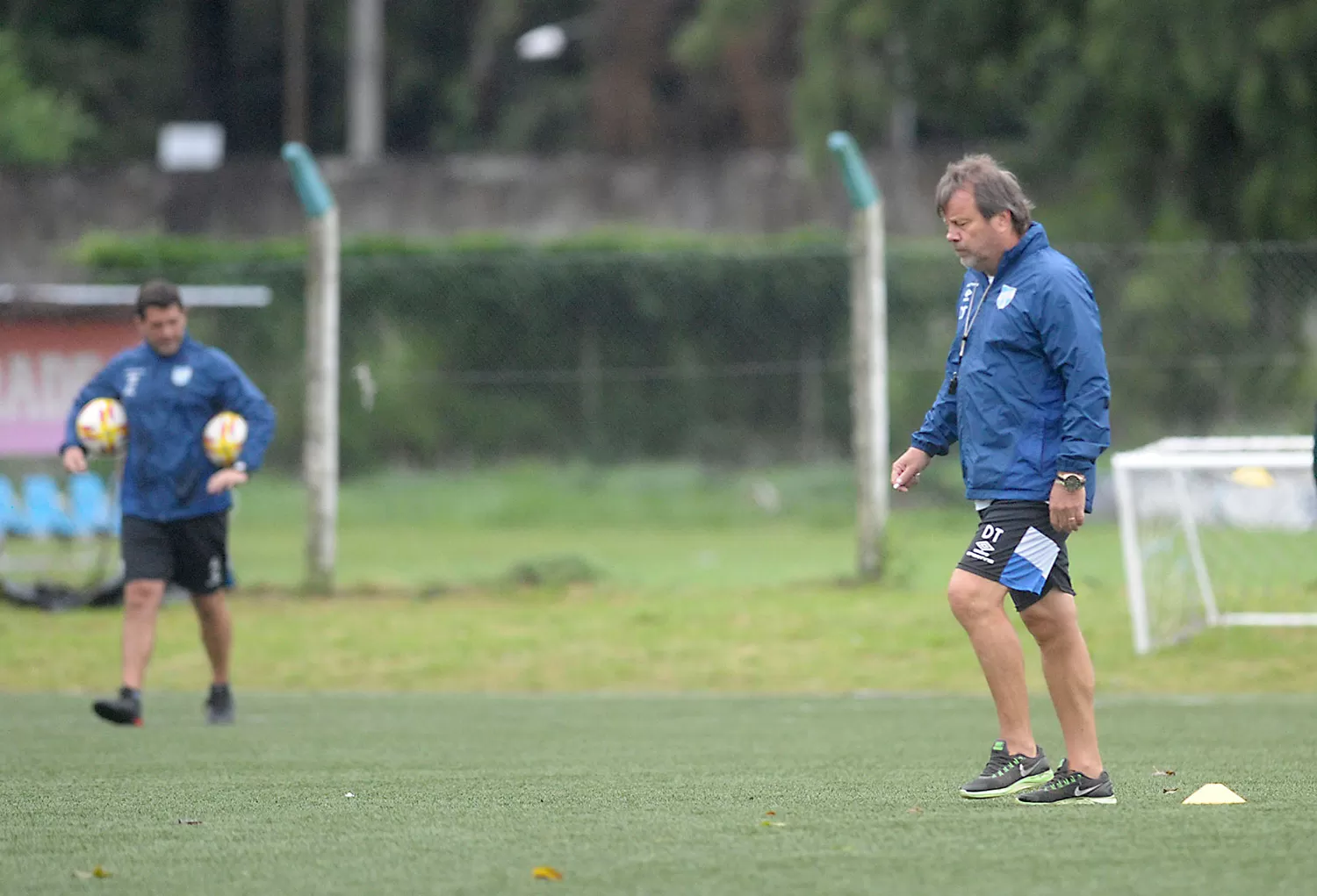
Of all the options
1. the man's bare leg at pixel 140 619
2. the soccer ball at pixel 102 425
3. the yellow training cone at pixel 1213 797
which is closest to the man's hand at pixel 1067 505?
the yellow training cone at pixel 1213 797

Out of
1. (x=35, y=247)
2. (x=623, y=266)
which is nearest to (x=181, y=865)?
(x=623, y=266)

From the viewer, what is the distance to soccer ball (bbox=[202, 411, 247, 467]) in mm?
9164

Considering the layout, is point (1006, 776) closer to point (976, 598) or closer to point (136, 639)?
point (976, 598)

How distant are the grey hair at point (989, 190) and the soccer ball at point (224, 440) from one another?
13.5ft

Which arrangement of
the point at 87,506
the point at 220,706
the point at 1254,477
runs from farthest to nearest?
the point at 87,506
the point at 1254,477
the point at 220,706

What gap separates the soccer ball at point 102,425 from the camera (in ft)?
30.9

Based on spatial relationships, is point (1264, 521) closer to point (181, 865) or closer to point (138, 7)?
point (181, 865)

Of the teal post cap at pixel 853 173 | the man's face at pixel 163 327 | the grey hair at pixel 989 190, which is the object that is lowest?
the man's face at pixel 163 327

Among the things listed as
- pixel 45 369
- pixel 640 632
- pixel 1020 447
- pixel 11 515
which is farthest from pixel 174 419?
pixel 11 515

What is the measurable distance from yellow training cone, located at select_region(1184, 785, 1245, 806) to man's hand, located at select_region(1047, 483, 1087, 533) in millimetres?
863

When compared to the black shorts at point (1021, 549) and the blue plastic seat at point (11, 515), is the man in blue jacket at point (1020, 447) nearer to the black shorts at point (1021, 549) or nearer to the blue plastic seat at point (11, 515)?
the black shorts at point (1021, 549)

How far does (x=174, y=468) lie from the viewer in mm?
9211

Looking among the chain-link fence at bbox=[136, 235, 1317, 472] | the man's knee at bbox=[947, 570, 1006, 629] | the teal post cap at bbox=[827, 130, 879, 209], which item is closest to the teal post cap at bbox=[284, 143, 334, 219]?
the chain-link fence at bbox=[136, 235, 1317, 472]

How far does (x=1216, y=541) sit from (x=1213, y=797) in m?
6.91
